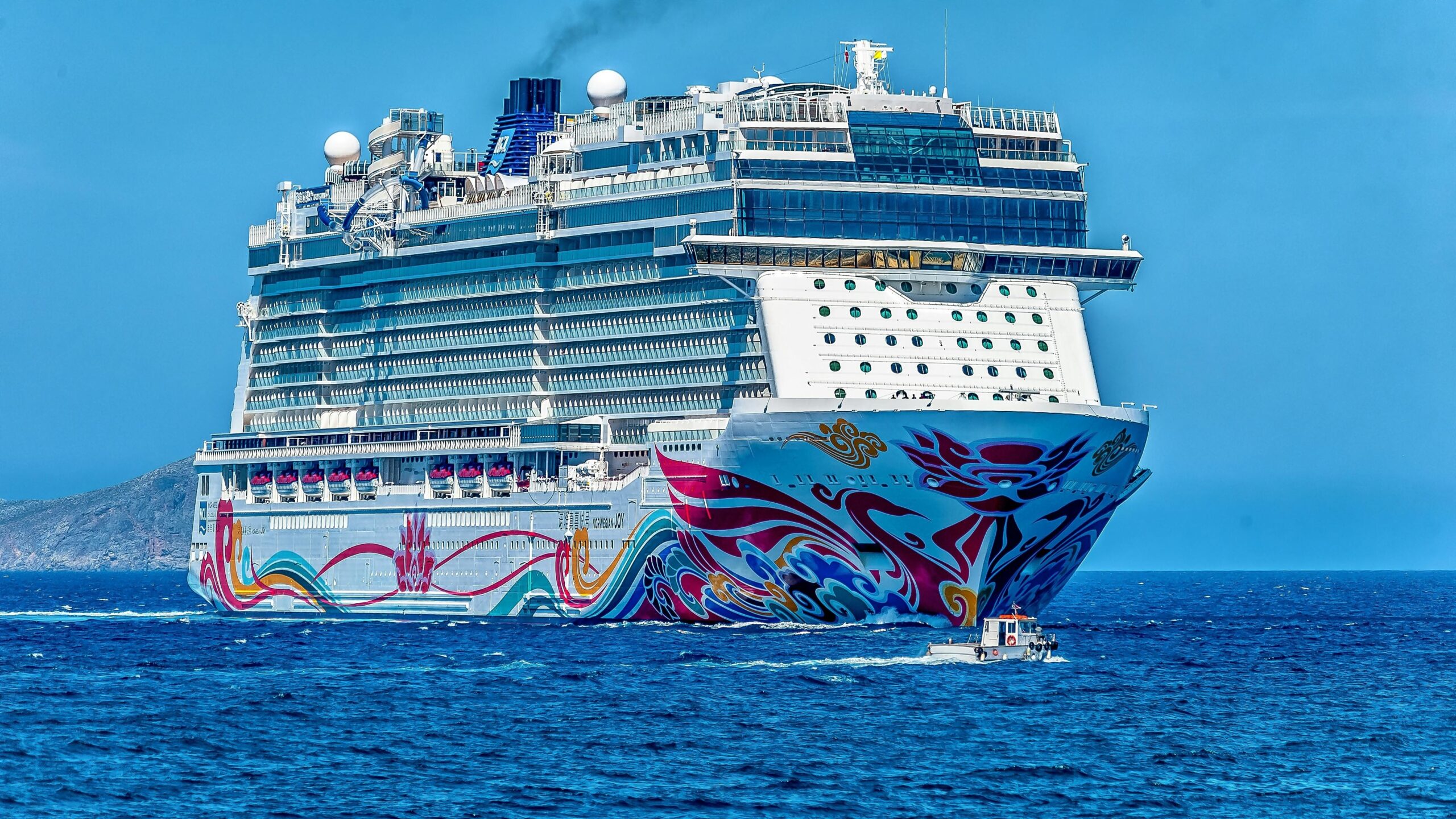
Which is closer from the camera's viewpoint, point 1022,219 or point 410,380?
point 1022,219

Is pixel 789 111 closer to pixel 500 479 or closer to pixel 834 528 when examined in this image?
pixel 834 528

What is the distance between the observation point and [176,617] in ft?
356

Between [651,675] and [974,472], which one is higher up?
[974,472]

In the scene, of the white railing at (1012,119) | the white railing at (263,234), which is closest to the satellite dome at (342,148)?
the white railing at (263,234)

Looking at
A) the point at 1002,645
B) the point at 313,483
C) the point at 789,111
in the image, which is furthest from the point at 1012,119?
the point at 313,483

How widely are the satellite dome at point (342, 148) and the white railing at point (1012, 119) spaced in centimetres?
3523

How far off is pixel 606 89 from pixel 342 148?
18.2 metres

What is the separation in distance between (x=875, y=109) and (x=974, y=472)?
54.1 ft

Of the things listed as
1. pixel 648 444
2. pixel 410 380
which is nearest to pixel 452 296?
pixel 410 380

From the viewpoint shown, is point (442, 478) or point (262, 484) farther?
point (262, 484)

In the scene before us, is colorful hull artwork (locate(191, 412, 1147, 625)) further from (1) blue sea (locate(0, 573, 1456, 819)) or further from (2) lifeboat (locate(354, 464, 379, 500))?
(2) lifeboat (locate(354, 464, 379, 500))

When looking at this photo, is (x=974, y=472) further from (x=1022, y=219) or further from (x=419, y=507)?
(x=419, y=507)

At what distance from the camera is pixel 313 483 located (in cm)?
9812

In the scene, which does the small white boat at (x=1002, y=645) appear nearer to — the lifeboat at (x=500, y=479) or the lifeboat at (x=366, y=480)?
the lifeboat at (x=500, y=479)
